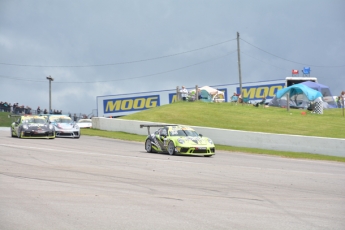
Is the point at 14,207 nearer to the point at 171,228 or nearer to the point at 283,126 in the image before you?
the point at 171,228

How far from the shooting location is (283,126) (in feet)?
119

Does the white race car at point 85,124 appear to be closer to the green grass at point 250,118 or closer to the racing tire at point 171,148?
the green grass at point 250,118

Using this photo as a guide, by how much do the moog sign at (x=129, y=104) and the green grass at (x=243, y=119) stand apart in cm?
696

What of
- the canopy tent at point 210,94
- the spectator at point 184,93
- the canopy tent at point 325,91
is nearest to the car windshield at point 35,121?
the spectator at point 184,93

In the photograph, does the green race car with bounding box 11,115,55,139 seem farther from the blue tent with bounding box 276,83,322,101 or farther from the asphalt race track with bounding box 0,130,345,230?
the blue tent with bounding box 276,83,322,101

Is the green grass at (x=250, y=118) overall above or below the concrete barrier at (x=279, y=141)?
above

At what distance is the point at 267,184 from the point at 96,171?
14.0 ft

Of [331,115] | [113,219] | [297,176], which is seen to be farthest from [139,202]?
[331,115]

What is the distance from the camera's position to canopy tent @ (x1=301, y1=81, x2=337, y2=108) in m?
47.7

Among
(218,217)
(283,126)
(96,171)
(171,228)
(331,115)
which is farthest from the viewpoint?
(331,115)

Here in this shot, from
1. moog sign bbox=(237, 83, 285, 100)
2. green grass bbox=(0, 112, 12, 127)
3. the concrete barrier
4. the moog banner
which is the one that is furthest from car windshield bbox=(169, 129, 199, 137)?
the moog banner

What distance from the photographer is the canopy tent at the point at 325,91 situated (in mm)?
47688

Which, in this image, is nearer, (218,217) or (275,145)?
(218,217)

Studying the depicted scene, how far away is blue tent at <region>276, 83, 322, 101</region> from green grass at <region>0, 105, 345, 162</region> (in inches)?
74.6
